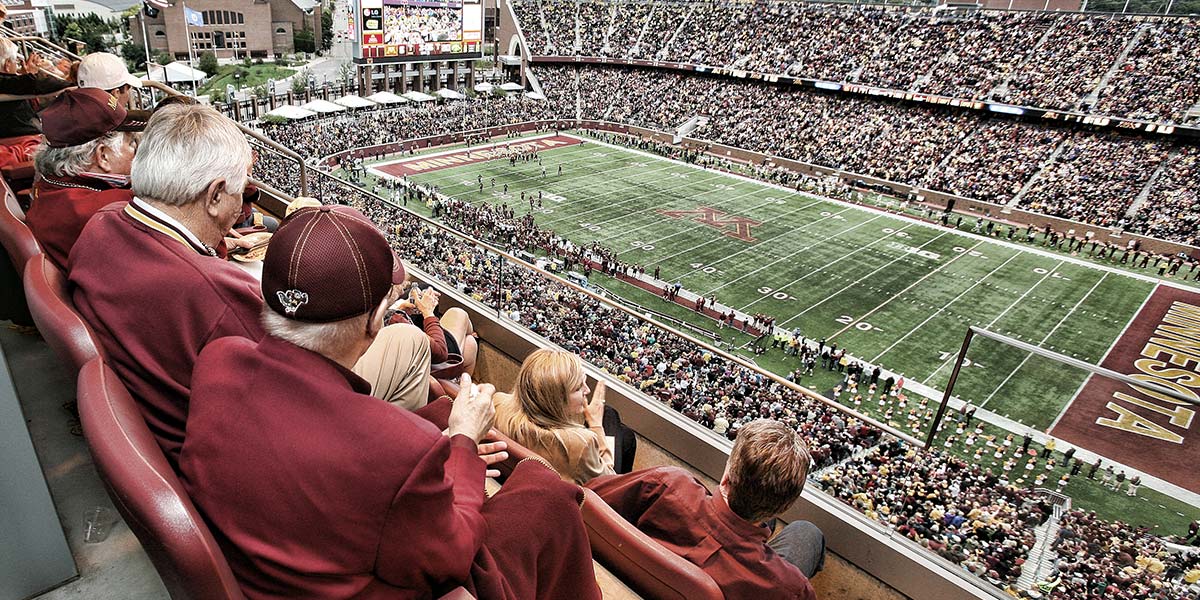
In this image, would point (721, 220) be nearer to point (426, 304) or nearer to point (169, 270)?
point (426, 304)

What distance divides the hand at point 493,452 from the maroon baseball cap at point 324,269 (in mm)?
885

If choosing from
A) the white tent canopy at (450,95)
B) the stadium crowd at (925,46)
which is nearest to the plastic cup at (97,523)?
the stadium crowd at (925,46)

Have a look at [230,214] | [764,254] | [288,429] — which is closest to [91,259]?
[230,214]

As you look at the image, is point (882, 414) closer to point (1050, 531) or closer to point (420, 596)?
point (1050, 531)

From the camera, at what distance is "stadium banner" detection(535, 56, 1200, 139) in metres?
31.6

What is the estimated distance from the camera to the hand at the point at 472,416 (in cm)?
224

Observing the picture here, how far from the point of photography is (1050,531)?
5.79 metres

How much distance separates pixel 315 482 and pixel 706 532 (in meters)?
1.86

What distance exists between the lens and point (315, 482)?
1.57 metres

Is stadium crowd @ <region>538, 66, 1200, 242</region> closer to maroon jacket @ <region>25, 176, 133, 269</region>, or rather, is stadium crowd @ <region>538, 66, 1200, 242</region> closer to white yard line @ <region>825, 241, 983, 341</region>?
white yard line @ <region>825, 241, 983, 341</region>

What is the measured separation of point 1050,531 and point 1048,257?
2574cm

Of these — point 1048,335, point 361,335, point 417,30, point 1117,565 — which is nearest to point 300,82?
point 417,30

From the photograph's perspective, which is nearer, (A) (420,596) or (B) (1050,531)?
(A) (420,596)

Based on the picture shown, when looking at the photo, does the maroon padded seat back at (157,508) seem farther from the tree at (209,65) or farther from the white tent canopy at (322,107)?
the tree at (209,65)
